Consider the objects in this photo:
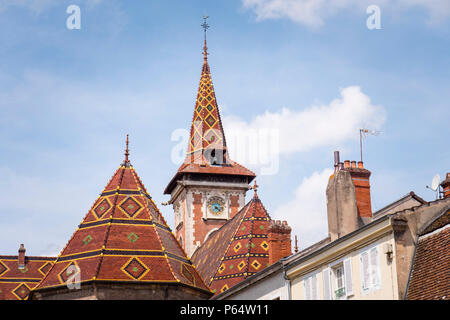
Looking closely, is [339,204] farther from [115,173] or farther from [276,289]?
[115,173]

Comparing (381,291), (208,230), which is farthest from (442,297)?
(208,230)

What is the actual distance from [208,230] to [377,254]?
37.3 meters

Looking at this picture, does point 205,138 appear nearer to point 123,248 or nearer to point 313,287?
point 123,248

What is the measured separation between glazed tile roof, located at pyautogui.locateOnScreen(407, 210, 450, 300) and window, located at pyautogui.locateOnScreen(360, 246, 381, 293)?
91cm

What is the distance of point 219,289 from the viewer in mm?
40312

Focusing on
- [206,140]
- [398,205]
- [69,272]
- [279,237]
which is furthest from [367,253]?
Answer: [206,140]

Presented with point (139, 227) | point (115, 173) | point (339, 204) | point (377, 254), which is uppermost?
point (115, 173)

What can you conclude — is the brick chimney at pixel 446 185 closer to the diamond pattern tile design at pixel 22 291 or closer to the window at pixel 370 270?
the window at pixel 370 270

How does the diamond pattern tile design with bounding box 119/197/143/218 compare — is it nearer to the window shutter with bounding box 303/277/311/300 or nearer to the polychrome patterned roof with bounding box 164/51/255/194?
the window shutter with bounding box 303/277/311/300

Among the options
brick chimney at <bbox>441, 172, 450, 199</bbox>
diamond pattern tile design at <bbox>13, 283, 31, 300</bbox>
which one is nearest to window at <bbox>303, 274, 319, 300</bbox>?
brick chimney at <bbox>441, 172, 450, 199</bbox>

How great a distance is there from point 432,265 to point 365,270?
1.88 m

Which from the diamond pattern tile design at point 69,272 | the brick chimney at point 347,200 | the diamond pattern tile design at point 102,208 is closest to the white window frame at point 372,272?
the brick chimney at point 347,200

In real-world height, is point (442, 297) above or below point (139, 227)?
below

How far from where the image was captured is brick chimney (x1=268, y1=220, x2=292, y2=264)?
30750 millimetres
